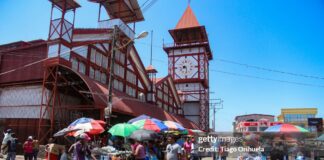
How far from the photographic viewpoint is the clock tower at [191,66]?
155 feet

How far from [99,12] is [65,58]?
6.63 meters

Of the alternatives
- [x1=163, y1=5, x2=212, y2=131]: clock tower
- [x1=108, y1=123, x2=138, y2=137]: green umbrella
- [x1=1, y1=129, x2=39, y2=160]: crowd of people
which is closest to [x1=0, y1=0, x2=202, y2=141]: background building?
[x1=1, y1=129, x2=39, y2=160]: crowd of people

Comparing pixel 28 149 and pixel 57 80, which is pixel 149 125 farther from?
pixel 57 80

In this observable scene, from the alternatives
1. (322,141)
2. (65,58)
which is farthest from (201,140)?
(65,58)

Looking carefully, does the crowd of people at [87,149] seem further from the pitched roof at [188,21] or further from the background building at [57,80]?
the pitched roof at [188,21]

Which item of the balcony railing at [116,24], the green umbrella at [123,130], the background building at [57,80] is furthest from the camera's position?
the balcony railing at [116,24]

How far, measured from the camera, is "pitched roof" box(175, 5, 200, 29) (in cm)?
5060

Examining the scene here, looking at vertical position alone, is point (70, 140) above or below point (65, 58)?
below

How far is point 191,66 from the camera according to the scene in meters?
48.4

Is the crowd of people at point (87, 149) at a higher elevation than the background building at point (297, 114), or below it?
below

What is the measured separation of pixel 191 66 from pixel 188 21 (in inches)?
356

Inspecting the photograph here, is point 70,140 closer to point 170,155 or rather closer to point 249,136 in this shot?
point 170,155

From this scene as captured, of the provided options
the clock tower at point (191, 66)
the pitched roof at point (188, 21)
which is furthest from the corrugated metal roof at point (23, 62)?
the pitched roof at point (188, 21)

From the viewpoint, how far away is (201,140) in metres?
15.7
